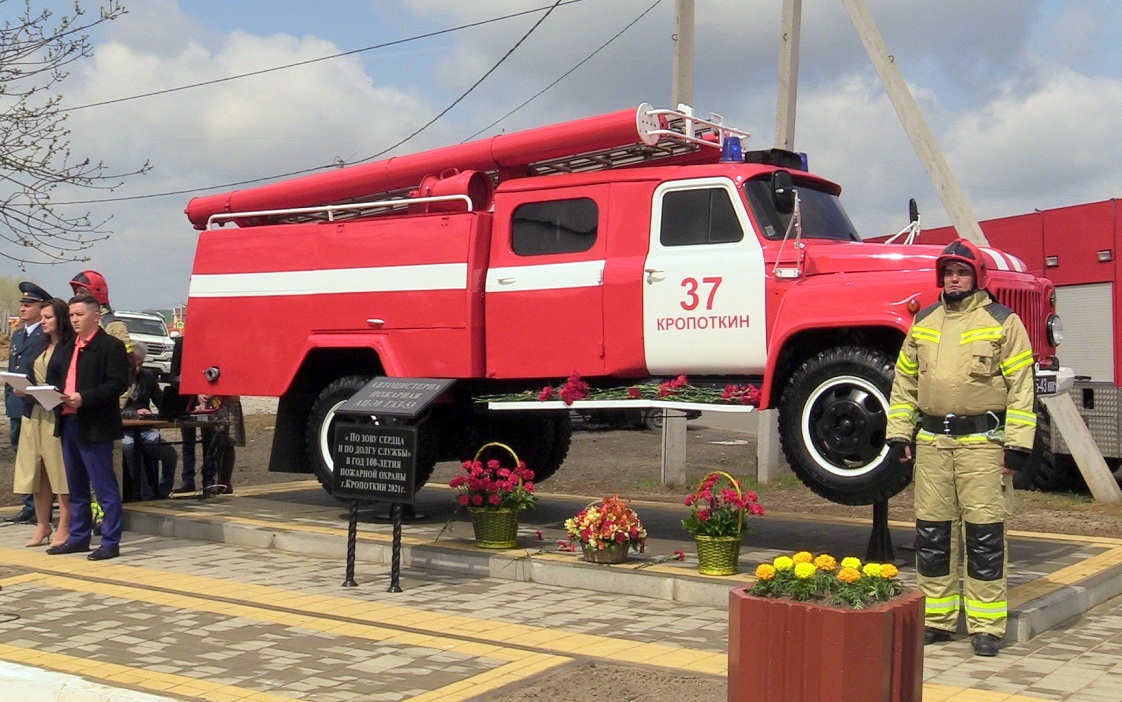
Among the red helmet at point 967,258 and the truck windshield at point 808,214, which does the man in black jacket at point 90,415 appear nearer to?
the truck windshield at point 808,214

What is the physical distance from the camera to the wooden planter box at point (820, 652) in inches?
189

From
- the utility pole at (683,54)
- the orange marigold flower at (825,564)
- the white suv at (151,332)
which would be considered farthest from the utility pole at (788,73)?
the white suv at (151,332)

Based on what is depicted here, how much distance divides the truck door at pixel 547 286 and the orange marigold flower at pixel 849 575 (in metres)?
4.67

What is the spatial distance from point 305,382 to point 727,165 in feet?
14.8

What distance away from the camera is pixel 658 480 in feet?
55.3

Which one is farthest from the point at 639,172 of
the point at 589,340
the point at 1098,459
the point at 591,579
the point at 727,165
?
the point at 1098,459

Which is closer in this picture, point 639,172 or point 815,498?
point 639,172

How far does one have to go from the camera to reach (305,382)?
38.1 ft

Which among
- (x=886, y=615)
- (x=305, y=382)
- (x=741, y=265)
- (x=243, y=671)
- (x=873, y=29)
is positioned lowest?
(x=243, y=671)

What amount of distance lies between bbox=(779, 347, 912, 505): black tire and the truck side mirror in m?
1.32

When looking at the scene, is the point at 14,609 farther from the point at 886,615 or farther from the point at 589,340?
the point at 886,615

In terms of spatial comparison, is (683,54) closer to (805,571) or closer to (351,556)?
(351,556)

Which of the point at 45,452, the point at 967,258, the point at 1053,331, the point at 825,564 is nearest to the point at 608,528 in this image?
the point at 967,258

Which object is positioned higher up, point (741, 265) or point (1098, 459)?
point (741, 265)
